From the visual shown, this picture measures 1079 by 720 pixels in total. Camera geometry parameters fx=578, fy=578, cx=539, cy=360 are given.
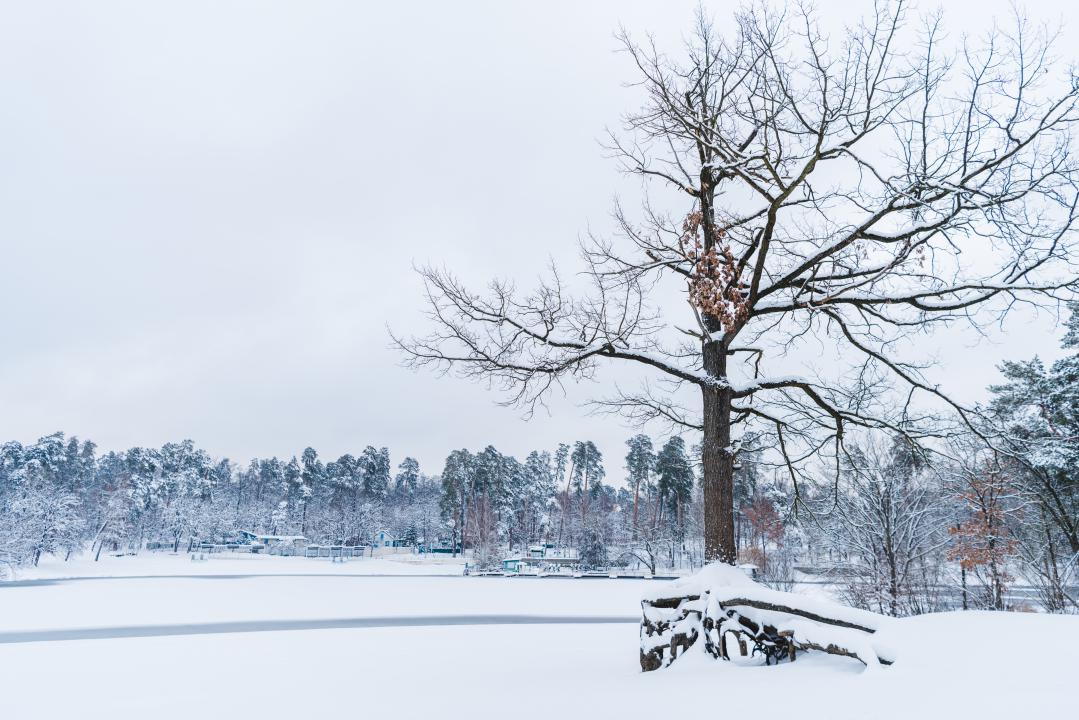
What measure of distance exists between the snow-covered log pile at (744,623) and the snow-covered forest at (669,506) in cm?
228

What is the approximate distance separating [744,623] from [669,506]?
76.2 m

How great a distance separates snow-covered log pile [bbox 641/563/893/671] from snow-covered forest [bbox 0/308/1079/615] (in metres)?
2.28

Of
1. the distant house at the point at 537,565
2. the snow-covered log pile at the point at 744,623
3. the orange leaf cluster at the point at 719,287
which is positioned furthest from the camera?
the distant house at the point at 537,565

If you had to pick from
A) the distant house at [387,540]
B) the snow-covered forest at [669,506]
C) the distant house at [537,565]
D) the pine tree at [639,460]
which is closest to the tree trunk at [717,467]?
the snow-covered forest at [669,506]

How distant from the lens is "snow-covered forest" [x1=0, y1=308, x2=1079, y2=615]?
1627cm

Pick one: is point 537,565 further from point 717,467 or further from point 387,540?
point 717,467

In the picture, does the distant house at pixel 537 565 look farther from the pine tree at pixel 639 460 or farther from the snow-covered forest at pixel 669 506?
the pine tree at pixel 639 460

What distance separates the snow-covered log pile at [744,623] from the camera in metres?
5.62

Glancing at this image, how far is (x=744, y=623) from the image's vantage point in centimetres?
649

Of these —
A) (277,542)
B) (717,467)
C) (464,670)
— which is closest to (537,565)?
(277,542)

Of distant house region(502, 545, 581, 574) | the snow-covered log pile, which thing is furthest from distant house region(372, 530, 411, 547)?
the snow-covered log pile

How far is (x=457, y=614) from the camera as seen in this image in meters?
21.6

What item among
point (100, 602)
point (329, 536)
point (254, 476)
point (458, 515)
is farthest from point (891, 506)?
point (254, 476)

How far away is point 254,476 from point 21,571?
256 ft
